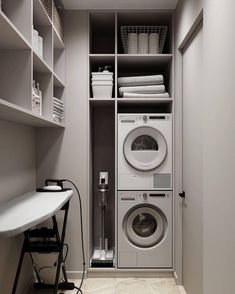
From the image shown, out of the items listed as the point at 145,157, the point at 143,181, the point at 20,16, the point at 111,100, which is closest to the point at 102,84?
the point at 111,100

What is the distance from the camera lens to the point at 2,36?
1673 mm

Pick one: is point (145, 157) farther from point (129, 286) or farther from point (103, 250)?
point (129, 286)

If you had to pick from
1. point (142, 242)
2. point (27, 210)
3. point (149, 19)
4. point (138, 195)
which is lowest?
point (142, 242)

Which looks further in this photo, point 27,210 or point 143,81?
point 143,81

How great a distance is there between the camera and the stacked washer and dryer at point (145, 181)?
3.09m

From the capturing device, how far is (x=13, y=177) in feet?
7.96

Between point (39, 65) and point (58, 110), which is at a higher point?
point (39, 65)

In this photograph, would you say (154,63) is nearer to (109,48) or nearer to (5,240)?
(109,48)

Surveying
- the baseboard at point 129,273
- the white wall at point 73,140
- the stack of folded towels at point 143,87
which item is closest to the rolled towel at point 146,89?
the stack of folded towels at point 143,87

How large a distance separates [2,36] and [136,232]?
2.37m

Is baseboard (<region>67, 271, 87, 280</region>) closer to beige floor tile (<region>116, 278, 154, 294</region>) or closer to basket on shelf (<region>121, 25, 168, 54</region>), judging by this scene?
beige floor tile (<region>116, 278, 154, 294</region>)

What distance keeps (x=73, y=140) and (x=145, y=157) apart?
79 cm

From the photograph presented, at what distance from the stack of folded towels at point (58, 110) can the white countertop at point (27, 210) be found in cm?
72

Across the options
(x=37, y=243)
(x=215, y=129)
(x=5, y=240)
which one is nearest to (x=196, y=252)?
(x=215, y=129)
